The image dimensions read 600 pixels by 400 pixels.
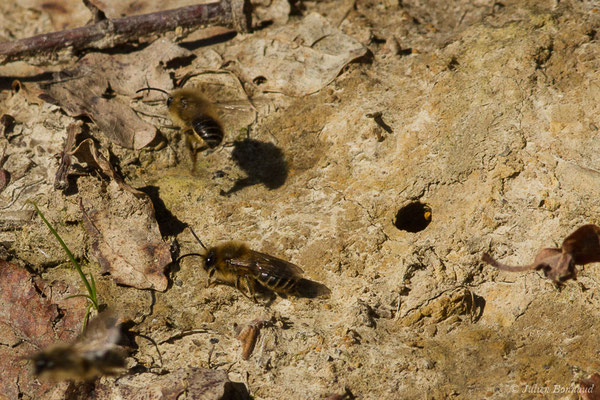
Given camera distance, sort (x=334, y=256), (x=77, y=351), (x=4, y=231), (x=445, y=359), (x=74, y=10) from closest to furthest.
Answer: (x=77, y=351) < (x=445, y=359) < (x=334, y=256) < (x=4, y=231) < (x=74, y=10)

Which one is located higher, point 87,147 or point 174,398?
point 87,147

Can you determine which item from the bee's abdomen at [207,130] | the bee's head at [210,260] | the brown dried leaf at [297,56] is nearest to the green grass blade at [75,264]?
the bee's head at [210,260]

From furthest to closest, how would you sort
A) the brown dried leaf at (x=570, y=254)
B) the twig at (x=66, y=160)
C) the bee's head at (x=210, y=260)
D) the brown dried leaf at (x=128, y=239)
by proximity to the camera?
the twig at (x=66, y=160) < the brown dried leaf at (x=128, y=239) < the bee's head at (x=210, y=260) < the brown dried leaf at (x=570, y=254)

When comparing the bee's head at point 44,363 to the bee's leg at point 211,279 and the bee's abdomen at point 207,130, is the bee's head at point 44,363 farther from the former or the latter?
the bee's abdomen at point 207,130

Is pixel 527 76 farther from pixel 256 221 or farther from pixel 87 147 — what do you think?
pixel 87 147

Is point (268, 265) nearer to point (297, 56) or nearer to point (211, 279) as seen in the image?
point (211, 279)

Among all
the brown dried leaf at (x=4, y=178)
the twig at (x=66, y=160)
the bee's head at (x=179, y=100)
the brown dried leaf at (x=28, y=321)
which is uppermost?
the bee's head at (x=179, y=100)

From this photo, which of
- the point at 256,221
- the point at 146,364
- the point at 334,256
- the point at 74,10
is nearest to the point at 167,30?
the point at 74,10
